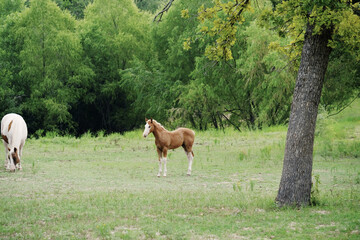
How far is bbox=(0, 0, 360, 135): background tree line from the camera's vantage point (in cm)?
3306

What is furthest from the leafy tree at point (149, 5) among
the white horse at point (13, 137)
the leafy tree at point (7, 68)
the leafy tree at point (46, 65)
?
the white horse at point (13, 137)

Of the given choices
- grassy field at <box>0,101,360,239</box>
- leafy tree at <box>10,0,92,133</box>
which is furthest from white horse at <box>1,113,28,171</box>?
leafy tree at <box>10,0,92,133</box>

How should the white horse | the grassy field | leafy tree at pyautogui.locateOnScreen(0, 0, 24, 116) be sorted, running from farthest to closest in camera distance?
leafy tree at pyautogui.locateOnScreen(0, 0, 24, 116) < the white horse < the grassy field

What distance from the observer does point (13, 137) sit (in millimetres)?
14938

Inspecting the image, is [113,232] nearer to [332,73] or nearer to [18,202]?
[18,202]

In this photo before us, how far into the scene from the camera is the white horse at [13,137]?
14.4 m

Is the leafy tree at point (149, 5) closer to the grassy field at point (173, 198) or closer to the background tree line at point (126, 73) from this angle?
the background tree line at point (126, 73)

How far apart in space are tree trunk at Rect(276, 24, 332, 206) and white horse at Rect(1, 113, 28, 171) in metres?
8.69

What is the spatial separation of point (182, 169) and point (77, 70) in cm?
2513

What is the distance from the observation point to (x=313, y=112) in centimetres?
892

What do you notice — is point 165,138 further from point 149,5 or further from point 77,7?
point 149,5

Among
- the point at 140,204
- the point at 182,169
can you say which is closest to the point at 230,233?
the point at 140,204

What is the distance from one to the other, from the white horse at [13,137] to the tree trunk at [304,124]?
28.5ft

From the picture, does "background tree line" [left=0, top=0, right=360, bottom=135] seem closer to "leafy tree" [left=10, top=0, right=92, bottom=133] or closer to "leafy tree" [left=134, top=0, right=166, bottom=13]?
"leafy tree" [left=10, top=0, right=92, bottom=133]
